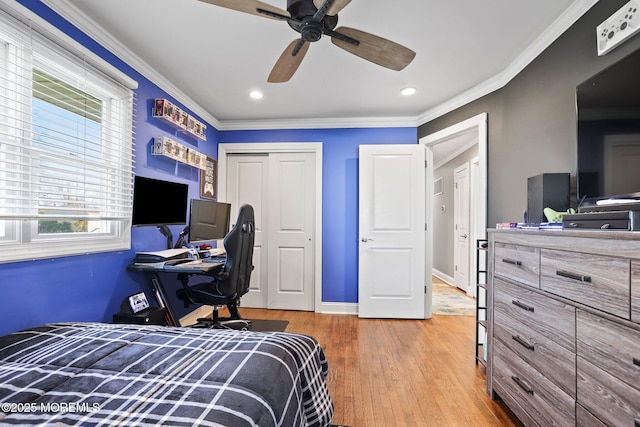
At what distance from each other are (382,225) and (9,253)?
298 cm

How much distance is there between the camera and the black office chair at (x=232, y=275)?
232 cm

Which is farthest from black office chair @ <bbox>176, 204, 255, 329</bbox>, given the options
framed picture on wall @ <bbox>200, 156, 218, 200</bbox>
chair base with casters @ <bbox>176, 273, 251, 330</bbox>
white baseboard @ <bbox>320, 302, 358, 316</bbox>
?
white baseboard @ <bbox>320, 302, 358, 316</bbox>

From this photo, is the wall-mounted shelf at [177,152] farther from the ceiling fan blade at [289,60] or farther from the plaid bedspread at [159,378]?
the plaid bedspread at [159,378]

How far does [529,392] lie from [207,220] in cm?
278

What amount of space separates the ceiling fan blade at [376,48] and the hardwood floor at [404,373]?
2.09m

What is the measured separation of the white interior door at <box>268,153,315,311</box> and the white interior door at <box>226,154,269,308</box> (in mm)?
109

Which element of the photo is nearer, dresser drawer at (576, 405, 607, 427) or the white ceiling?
dresser drawer at (576, 405, 607, 427)

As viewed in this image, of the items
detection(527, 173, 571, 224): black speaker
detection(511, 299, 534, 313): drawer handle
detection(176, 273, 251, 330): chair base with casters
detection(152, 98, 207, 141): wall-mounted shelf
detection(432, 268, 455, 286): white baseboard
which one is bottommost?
detection(432, 268, 455, 286): white baseboard

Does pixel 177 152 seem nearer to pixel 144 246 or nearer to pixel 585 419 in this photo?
pixel 144 246

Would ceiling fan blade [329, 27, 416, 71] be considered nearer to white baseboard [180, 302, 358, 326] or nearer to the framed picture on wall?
the framed picture on wall

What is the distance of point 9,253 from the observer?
1.36 metres

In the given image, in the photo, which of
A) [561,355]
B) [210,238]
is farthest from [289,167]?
[561,355]

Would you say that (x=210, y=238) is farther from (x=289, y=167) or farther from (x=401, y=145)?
(x=401, y=145)

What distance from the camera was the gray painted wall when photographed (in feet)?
5.12
